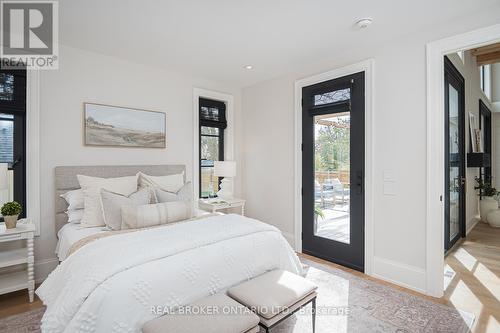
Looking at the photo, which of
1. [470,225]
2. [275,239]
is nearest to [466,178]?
[470,225]

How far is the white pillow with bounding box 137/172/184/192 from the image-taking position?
317 centimetres

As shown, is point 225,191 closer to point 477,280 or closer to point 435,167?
point 435,167

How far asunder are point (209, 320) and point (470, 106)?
552cm

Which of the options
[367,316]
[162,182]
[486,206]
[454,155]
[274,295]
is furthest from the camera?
[486,206]

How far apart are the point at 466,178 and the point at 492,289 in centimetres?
241

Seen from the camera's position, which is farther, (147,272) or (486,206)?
(486,206)

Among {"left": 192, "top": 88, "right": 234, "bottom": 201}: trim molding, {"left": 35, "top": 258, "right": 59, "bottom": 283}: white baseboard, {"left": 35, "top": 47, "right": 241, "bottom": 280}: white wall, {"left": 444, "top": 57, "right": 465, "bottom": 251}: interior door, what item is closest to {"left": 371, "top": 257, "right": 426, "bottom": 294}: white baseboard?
{"left": 444, "top": 57, "right": 465, "bottom": 251}: interior door

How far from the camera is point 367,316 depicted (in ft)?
7.26

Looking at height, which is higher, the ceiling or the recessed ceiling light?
the ceiling

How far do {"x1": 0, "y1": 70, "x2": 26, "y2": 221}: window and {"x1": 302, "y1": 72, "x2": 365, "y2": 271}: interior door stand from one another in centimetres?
332

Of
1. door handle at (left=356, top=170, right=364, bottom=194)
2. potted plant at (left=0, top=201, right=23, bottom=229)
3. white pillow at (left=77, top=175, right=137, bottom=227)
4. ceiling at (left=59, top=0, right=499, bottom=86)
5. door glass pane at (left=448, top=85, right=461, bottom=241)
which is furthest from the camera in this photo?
door glass pane at (left=448, top=85, right=461, bottom=241)

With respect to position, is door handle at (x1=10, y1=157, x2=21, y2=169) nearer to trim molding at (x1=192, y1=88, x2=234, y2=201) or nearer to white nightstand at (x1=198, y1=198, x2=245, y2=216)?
trim molding at (x1=192, y1=88, x2=234, y2=201)

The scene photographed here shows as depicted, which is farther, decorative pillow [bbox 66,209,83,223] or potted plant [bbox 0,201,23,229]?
decorative pillow [bbox 66,209,83,223]

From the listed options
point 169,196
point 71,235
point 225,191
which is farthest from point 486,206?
point 71,235
